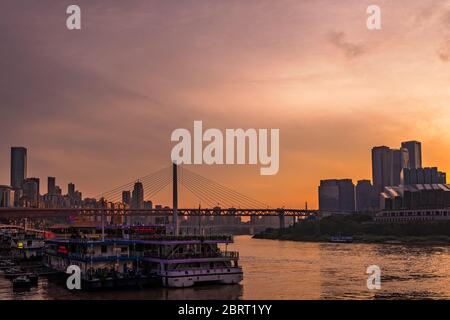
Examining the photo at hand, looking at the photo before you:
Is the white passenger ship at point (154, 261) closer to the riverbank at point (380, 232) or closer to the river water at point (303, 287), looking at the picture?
the river water at point (303, 287)

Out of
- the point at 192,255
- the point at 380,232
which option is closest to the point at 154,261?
the point at 192,255

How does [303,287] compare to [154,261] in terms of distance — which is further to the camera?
[303,287]

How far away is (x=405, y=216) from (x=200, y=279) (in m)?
162

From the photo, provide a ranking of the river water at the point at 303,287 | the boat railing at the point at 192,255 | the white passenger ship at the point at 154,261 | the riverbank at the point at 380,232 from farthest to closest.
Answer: the riverbank at the point at 380,232 → the boat railing at the point at 192,255 → the white passenger ship at the point at 154,261 → the river water at the point at 303,287

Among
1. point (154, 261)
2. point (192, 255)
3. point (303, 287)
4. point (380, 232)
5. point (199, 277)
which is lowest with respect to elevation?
point (303, 287)

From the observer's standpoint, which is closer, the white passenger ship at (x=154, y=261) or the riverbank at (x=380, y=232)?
the white passenger ship at (x=154, y=261)

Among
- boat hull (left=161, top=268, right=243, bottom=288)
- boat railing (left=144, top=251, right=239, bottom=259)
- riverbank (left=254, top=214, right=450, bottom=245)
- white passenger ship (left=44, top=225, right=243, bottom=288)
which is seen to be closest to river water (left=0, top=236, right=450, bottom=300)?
boat hull (left=161, top=268, right=243, bottom=288)

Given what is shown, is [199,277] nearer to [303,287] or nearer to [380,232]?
[303,287]

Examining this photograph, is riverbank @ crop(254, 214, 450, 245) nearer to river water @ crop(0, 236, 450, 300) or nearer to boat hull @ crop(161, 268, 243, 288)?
river water @ crop(0, 236, 450, 300)

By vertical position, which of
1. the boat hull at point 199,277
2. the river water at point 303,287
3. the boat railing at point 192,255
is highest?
the boat railing at point 192,255

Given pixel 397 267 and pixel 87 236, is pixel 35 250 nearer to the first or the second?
pixel 87 236

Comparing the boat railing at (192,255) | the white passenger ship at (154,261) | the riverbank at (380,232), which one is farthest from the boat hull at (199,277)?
the riverbank at (380,232)
